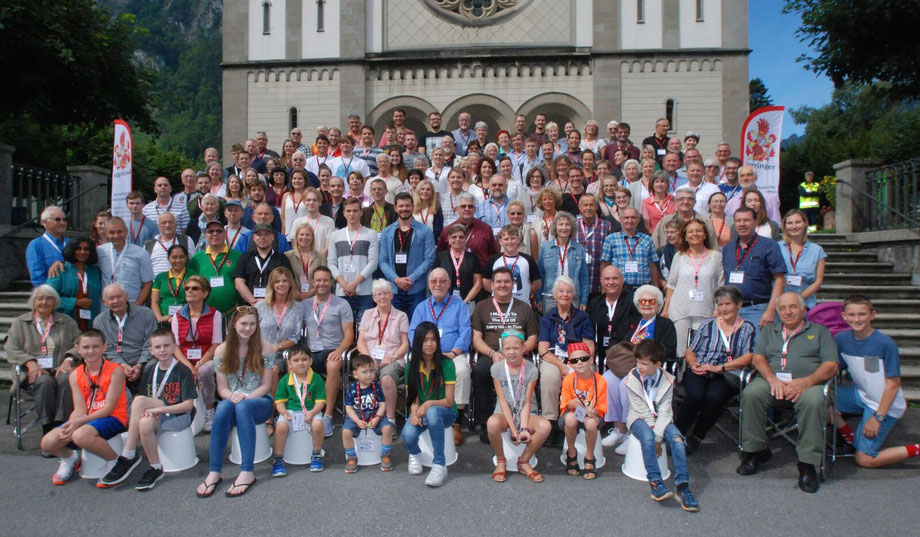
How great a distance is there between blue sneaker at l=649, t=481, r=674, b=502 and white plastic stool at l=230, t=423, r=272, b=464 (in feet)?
9.81

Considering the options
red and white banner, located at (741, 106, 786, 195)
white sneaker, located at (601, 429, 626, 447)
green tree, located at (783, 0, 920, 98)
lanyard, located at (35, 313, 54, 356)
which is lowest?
white sneaker, located at (601, 429, 626, 447)

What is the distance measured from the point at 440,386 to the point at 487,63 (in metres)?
15.3

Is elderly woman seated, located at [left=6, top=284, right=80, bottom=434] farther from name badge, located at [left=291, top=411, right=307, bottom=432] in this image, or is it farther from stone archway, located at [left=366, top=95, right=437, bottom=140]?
stone archway, located at [left=366, top=95, right=437, bottom=140]

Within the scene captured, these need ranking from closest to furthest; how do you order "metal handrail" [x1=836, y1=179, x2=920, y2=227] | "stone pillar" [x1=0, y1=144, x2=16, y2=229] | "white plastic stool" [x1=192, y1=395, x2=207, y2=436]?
1. "white plastic stool" [x1=192, y1=395, x2=207, y2=436]
2. "metal handrail" [x1=836, y1=179, x2=920, y2=227]
3. "stone pillar" [x1=0, y1=144, x2=16, y2=229]

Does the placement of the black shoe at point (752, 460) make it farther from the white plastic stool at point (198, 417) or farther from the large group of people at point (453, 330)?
the white plastic stool at point (198, 417)

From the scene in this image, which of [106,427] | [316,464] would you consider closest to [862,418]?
[316,464]

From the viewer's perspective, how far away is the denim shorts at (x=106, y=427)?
4906 mm

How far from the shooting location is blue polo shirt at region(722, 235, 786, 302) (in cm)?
603

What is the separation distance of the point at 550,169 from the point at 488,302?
3532 mm

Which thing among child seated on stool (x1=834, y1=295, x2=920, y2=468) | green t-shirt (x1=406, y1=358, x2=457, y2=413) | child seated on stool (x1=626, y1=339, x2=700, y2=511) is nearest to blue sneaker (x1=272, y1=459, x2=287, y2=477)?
green t-shirt (x1=406, y1=358, x2=457, y2=413)

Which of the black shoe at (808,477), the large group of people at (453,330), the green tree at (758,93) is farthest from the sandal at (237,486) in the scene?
the green tree at (758,93)

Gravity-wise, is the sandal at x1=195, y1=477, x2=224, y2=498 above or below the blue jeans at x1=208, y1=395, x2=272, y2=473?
below

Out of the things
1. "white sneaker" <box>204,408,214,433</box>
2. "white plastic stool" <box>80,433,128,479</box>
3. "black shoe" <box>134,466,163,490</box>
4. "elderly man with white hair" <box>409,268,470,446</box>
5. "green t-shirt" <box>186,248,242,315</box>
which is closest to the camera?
"black shoe" <box>134,466,163,490</box>

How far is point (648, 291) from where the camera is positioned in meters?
5.75
